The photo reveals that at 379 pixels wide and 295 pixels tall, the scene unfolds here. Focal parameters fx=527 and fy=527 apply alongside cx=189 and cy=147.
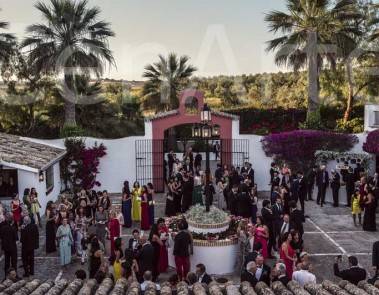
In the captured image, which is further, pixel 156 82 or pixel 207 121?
pixel 156 82

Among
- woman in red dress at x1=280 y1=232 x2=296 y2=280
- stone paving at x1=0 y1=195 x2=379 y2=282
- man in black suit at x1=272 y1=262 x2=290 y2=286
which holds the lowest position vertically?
stone paving at x1=0 y1=195 x2=379 y2=282

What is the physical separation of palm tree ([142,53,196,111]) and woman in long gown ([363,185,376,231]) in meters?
16.5

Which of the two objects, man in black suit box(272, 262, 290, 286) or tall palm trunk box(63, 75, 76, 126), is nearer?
man in black suit box(272, 262, 290, 286)

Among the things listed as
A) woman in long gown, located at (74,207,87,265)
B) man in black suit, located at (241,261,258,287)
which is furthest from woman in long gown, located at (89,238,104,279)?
man in black suit, located at (241,261,258,287)

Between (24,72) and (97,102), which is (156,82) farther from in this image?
(24,72)

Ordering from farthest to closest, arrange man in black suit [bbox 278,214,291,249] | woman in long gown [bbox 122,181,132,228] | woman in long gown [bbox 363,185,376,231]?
1. woman in long gown [bbox 122,181,132,228]
2. woman in long gown [bbox 363,185,376,231]
3. man in black suit [bbox 278,214,291,249]

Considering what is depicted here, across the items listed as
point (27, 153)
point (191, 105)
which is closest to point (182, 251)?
point (27, 153)

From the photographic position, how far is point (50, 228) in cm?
1477

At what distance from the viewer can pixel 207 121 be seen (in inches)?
570

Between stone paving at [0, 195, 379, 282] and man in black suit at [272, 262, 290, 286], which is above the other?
man in black suit at [272, 262, 290, 286]

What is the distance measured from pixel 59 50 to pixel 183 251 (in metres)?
15.6

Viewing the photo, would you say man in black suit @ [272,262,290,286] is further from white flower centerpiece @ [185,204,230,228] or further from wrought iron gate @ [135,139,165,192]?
wrought iron gate @ [135,139,165,192]

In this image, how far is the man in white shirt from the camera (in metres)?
9.89

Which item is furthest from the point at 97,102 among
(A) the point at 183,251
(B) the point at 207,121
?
(A) the point at 183,251
